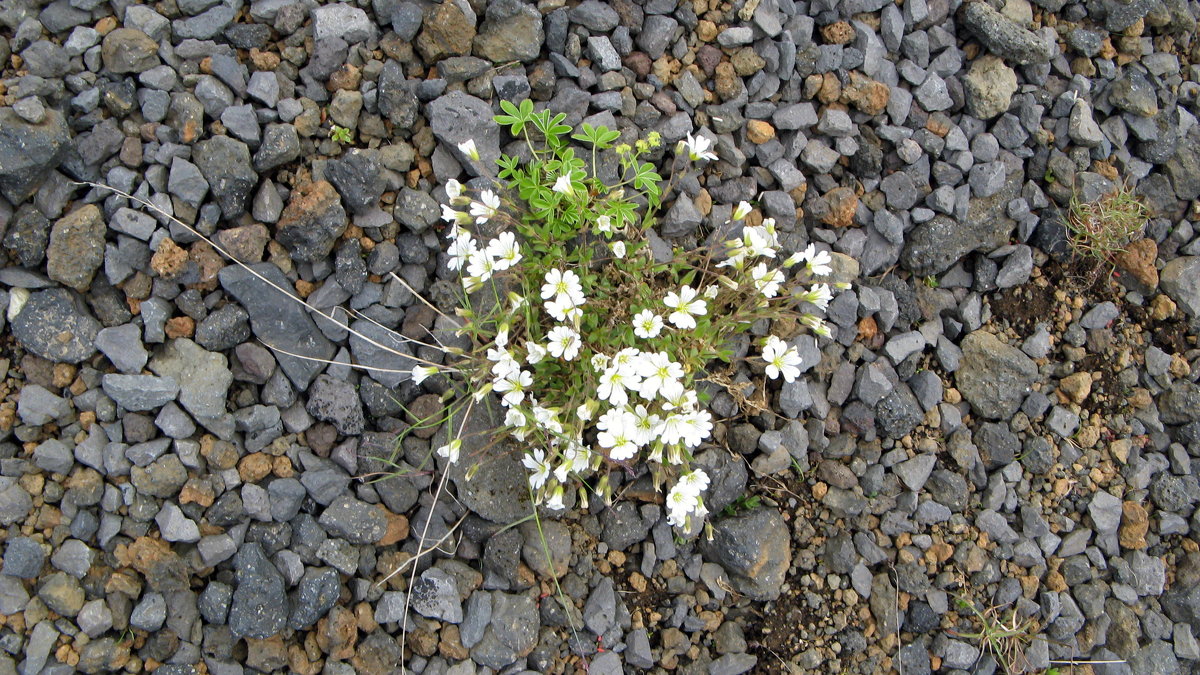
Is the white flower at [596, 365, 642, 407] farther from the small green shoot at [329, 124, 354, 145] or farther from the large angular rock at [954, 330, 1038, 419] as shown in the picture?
the large angular rock at [954, 330, 1038, 419]

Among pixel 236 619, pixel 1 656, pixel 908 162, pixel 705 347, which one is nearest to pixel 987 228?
pixel 908 162

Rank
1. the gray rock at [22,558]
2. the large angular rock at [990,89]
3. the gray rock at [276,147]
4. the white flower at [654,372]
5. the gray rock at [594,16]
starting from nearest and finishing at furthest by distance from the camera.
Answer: the white flower at [654,372]
the gray rock at [22,558]
the gray rock at [276,147]
the gray rock at [594,16]
the large angular rock at [990,89]

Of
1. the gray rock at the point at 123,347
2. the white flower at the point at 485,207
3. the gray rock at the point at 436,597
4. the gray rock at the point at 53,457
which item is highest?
the white flower at the point at 485,207

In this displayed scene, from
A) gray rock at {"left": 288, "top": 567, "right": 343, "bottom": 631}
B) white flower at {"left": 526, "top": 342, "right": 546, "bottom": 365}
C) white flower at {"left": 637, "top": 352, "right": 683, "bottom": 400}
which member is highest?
white flower at {"left": 637, "top": 352, "right": 683, "bottom": 400}

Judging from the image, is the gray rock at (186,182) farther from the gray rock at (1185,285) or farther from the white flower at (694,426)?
the gray rock at (1185,285)

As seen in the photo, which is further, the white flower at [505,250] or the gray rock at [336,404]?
the gray rock at [336,404]

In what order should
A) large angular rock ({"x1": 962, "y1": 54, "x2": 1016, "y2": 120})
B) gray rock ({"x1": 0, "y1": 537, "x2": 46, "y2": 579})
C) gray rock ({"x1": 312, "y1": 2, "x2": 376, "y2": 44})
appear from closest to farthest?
1. gray rock ({"x1": 0, "y1": 537, "x2": 46, "y2": 579})
2. gray rock ({"x1": 312, "y1": 2, "x2": 376, "y2": 44})
3. large angular rock ({"x1": 962, "y1": 54, "x2": 1016, "y2": 120})

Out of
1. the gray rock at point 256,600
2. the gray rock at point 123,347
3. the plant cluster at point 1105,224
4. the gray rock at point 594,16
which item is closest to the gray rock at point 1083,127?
the plant cluster at point 1105,224

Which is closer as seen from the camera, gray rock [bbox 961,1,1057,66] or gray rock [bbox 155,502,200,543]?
gray rock [bbox 155,502,200,543]

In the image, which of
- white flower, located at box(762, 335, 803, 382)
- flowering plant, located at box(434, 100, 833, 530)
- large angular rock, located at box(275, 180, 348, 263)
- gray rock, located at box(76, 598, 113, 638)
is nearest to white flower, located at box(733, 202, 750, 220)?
flowering plant, located at box(434, 100, 833, 530)
